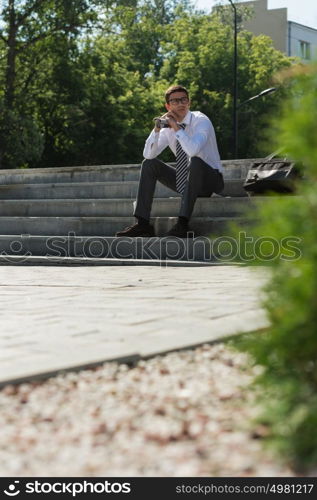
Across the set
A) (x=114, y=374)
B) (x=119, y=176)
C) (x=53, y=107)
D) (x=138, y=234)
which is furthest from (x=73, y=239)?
(x=53, y=107)

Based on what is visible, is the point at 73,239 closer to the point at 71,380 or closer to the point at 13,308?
the point at 13,308

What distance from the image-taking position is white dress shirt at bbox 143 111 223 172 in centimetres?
1019

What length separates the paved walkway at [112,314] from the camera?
3670mm

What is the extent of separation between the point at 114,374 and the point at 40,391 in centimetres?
41

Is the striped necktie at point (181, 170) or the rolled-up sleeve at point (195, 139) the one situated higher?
the rolled-up sleeve at point (195, 139)

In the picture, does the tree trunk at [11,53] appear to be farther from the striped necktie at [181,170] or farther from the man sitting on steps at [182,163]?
the striped necktie at [181,170]

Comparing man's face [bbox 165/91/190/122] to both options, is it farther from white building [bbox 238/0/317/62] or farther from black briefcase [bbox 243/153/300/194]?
white building [bbox 238/0/317/62]

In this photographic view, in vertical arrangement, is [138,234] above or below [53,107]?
below

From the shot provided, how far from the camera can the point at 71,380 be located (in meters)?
3.34

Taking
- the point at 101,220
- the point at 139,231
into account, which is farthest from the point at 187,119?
the point at 101,220

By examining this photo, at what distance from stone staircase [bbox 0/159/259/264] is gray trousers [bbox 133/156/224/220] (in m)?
0.38

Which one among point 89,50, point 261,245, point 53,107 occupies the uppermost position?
point 89,50

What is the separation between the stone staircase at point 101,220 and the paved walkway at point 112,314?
5.67ft

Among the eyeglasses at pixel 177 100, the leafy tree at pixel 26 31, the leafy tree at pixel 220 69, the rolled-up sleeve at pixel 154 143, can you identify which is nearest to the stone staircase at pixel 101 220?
the rolled-up sleeve at pixel 154 143
